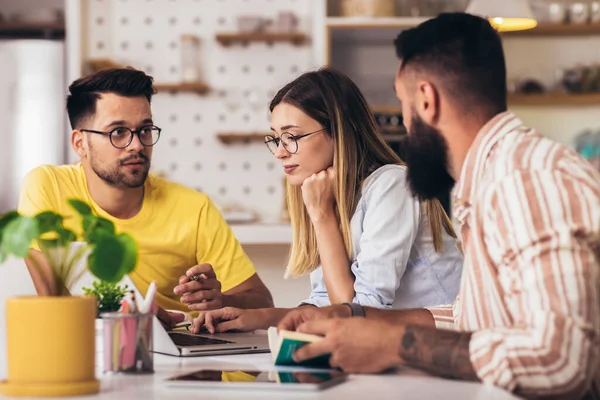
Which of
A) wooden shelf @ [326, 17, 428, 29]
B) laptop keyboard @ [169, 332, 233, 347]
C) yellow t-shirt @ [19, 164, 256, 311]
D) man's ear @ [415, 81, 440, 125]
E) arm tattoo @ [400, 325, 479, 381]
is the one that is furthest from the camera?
wooden shelf @ [326, 17, 428, 29]

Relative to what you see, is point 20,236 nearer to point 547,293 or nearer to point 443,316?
point 547,293

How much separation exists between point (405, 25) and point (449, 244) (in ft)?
7.01

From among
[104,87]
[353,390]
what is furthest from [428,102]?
[104,87]

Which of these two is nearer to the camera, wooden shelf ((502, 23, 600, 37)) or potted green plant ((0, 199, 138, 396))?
potted green plant ((0, 199, 138, 396))

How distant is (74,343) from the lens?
4.01ft

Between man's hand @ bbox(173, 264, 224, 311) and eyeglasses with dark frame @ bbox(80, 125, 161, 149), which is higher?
eyeglasses with dark frame @ bbox(80, 125, 161, 149)

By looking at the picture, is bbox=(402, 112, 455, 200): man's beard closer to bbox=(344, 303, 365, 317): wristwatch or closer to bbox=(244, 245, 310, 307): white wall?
bbox=(344, 303, 365, 317): wristwatch

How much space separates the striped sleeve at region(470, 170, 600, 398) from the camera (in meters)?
1.21

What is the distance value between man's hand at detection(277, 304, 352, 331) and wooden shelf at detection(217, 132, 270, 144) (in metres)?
2.67

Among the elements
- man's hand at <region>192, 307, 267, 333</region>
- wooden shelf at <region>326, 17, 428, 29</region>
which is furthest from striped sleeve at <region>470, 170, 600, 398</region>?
wooden shelf at <region>326, 17, 428, 29</region>

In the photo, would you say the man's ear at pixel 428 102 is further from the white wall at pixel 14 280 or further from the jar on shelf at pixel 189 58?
the jar on shelf at pixel 189 58

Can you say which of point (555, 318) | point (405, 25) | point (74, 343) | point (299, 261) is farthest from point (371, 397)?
point (405, 25)

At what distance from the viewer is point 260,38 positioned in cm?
438

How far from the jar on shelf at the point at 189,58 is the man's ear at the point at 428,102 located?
2.95m
